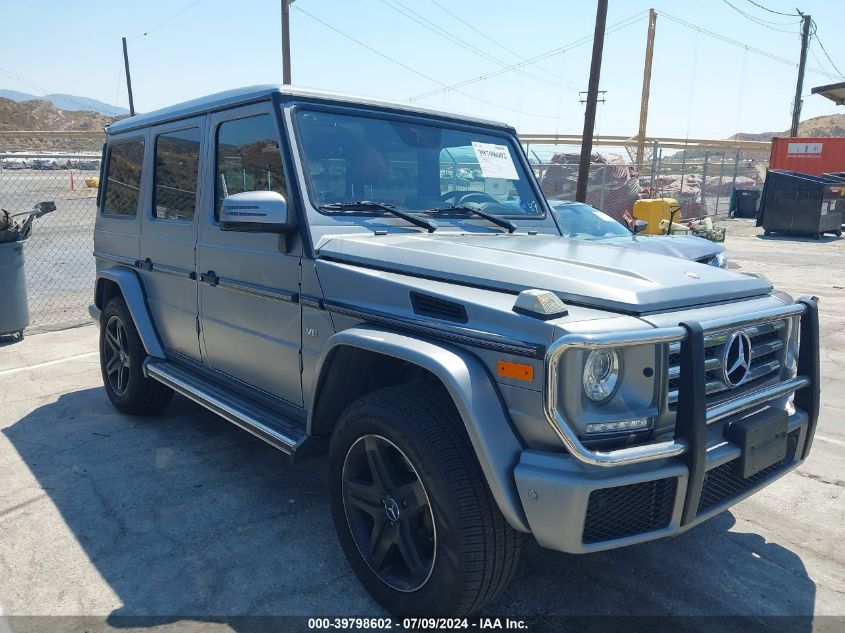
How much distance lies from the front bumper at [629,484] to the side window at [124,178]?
12.5 ft

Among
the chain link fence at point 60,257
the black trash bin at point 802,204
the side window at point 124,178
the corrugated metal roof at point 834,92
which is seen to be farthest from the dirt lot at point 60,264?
the corrugated metal roof at point 834,92

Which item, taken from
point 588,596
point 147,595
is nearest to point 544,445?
point 588,596

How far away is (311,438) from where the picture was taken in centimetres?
315

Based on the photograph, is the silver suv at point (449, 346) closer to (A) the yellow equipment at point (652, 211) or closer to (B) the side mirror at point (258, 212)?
(B) the side mirror at point (258, 212)

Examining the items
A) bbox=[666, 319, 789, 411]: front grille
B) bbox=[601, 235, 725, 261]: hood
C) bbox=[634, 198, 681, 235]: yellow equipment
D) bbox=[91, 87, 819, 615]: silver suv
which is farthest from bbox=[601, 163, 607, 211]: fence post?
bbox=[666, 319, 789, 411]: front grille

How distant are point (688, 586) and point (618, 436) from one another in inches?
45.4

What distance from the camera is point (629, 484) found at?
2262 mm

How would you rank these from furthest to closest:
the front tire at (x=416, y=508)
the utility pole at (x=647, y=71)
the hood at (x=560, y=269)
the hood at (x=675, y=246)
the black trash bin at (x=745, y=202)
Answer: the utility pole at (x=647, y=71) → the black trash bin at (x=745, y=202) → the hood at (x=675, y=246) → the hood at (x=560, y=269) → the front tire at (x=416, y=508)

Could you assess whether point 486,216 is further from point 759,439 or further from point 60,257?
point 60,257

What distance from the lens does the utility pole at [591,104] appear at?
15.5m

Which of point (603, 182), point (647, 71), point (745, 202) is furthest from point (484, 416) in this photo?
point (647, 71)

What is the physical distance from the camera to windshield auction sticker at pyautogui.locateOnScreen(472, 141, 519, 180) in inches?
163

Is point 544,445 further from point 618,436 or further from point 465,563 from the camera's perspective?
point 465,563

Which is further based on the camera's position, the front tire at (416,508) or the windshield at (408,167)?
the windshield at (408,167)
